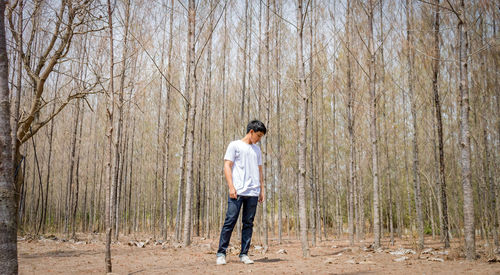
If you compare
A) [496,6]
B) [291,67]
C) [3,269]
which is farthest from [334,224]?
[3,269]

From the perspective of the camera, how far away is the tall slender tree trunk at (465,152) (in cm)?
404

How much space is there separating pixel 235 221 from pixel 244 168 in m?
0.61

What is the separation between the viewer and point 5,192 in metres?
2.15

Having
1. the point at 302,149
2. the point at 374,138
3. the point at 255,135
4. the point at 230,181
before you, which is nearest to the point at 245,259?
the point at 230,181

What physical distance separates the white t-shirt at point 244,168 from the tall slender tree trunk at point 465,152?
2.53 m

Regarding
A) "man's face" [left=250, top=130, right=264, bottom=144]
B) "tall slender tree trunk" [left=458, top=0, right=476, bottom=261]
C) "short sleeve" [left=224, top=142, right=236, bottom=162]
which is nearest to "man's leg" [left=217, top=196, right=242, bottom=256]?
"short sleeve" [left=224, top=142, right=236, bottom=162]

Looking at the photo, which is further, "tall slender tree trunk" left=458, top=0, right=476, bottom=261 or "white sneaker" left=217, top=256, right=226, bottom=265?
"tall slender tree trunk" left=458, top=0, right=476, bottom=261

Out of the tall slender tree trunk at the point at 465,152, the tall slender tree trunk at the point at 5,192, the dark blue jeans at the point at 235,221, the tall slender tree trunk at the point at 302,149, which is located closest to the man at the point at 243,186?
the dark blue jeans at the point at 235,221

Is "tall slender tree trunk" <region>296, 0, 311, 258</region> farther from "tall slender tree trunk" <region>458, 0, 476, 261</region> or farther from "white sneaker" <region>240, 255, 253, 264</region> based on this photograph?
"tall slender tree trunk" <region>458, 0, 476, 261</region>

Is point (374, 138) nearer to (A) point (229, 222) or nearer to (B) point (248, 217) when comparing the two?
(B) point (248, 217)

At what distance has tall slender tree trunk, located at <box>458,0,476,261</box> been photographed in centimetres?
404

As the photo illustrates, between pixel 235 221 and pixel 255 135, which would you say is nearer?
pixel 235 221

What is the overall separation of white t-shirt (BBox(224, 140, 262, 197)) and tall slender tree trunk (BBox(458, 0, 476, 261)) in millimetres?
2534

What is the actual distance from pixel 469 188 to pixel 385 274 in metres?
1.75
